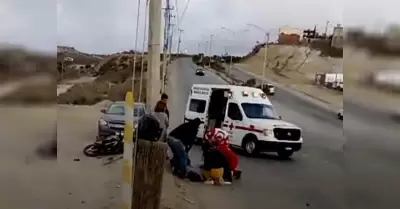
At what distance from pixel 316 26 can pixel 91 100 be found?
108 centimetres

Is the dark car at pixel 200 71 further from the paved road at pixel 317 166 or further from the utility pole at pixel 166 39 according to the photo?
the utility pole at pixel 166 39

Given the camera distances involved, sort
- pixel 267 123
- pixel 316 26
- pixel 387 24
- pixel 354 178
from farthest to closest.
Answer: pixel 267 123 → pixel 316 26 → pixel 354 178 → pixel 387 24

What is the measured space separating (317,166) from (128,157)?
819 mm

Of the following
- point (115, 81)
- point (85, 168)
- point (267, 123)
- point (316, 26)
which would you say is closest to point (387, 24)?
point (316, 26)

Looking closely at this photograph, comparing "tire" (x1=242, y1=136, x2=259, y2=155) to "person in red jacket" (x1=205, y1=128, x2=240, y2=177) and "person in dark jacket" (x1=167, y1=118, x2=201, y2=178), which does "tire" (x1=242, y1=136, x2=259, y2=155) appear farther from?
"person in dark jacket" (x1=167, y1=118, x2=201, y2=178)

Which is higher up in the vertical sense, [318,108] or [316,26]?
[316,26]

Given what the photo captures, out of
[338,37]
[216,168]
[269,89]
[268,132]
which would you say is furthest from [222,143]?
[338,37]

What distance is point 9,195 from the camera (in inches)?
92.7

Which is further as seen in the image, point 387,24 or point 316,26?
point 316,26

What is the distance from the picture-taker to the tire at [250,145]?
246cm

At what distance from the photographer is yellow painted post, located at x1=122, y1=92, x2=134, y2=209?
2.24 meters

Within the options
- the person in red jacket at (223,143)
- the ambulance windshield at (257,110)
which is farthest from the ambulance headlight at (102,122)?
the ambulance windshield at (257,110)

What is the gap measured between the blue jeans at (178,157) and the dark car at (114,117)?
0.68 feet

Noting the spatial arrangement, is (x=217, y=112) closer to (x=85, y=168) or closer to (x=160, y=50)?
(x=160, y=50)
